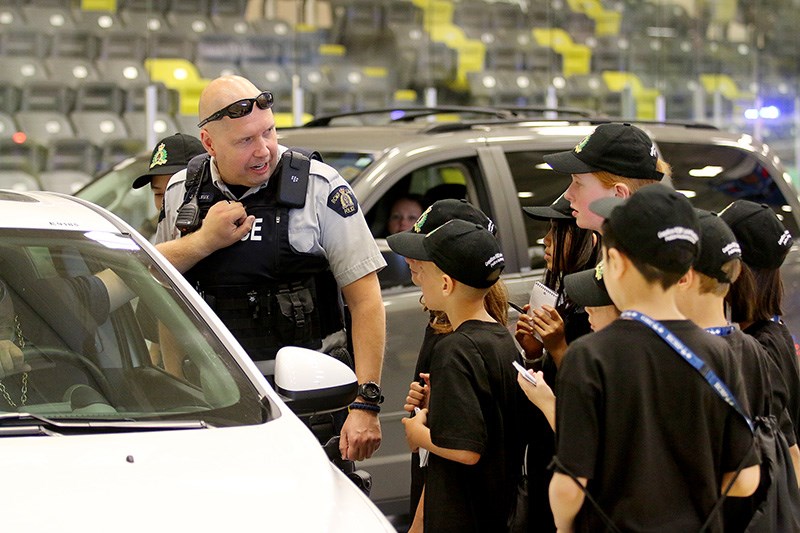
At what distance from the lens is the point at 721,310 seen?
9.78 ft

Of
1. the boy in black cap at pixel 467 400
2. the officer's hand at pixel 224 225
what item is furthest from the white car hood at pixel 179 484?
the officer's hand at pixel 224 225

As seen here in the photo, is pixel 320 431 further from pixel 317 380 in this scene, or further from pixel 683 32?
pixel 683 32

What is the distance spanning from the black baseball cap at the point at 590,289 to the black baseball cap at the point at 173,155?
2286 mm

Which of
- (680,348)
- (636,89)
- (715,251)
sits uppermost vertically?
(715,251)

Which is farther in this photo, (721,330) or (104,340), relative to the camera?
(104,340)

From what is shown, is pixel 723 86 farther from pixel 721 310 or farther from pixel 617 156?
pixel 721 310

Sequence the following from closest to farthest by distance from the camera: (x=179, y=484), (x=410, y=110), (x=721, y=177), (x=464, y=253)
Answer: (x=179, y=484), (x=464, y=253), (x=721, y=177), (x=410, y=110)

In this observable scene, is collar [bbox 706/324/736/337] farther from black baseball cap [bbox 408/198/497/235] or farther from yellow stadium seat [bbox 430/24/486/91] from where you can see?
yellow stadium seat [bbox 430/24/486/91]

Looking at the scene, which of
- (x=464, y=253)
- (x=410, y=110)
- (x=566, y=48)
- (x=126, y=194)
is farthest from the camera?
(x=566, y=48)

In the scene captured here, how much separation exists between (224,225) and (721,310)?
149 cm

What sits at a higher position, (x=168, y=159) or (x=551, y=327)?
(x=168, y=159)

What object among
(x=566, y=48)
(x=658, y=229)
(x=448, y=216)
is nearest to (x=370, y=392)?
(x=448, y=216)

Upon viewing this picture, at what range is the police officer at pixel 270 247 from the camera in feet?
12.3

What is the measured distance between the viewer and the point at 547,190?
5.52 m
